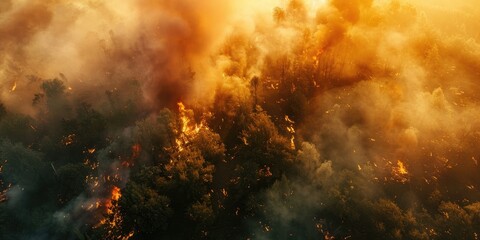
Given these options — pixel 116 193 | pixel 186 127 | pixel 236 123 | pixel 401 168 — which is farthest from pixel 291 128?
pixel 116 193

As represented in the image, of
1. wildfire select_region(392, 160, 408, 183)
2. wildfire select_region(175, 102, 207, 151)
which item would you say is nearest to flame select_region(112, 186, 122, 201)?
wildfire select_region(175, 102, 207, 151)

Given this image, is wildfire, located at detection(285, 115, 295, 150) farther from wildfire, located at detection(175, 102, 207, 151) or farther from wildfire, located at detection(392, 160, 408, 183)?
wildfire, located at detection(392, 160, 408, 183)

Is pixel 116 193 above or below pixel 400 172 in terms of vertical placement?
above

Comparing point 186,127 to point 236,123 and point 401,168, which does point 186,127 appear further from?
point 401,168

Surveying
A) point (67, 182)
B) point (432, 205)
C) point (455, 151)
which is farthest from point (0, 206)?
point (455, 151)

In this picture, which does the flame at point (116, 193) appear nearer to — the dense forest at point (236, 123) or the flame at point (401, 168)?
the dense forest at point (236, 123)

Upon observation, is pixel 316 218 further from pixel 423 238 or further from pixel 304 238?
pixel 423 238

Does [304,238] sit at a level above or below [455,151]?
above

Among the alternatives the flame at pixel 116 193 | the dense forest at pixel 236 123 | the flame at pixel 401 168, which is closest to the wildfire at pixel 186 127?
the dense forest at pixel 236 123
